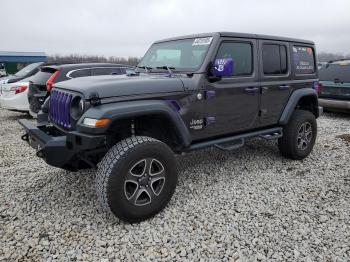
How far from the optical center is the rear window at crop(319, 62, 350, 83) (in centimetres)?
841

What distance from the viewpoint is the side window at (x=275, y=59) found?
4574 millimetres

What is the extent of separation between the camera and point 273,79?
15.2ft

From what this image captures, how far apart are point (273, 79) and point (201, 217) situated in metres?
2.45

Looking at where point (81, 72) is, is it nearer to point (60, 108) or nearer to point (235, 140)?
point (60, 108)

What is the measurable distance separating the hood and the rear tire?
2345 millimetres

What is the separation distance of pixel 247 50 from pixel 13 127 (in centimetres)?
644

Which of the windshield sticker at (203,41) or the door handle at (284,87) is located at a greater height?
the windshield sticker at (203,41)

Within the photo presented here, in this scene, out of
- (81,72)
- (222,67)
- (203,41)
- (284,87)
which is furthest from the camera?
(81,72)

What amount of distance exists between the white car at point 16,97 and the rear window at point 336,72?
27.8 ft

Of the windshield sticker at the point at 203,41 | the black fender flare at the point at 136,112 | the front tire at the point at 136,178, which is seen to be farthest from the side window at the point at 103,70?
the front tire at the point at 136,178

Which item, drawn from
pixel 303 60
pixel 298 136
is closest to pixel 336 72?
pixel 303 60

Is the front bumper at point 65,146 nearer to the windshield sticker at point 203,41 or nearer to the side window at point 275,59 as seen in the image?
the windshield sticker at point 203,41

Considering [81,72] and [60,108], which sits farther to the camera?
[81,72]

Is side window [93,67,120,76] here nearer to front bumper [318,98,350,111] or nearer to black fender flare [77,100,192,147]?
black fender flare [77,100,192,147]
